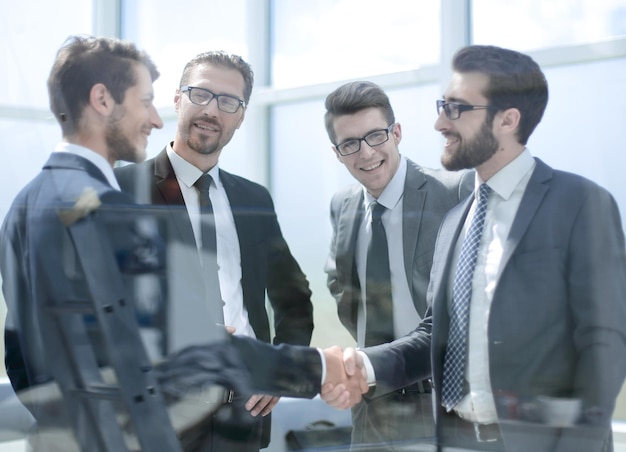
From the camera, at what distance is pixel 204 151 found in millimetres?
1458

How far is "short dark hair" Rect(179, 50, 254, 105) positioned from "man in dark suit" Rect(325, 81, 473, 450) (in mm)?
160

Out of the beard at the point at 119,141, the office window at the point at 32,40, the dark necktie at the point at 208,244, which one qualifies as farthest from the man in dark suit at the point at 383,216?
the office window at the point at 32,40

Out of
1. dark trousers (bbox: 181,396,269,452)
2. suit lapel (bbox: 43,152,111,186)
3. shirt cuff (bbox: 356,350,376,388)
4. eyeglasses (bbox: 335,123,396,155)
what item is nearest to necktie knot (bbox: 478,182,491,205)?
eyeglasses (bbox: 335,123,396,155)

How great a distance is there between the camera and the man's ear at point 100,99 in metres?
1.41

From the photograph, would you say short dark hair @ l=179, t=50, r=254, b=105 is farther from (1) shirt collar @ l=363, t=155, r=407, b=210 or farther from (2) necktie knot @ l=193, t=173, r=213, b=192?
(1) shirt collar @ l=363, t=155, r=407, b=210

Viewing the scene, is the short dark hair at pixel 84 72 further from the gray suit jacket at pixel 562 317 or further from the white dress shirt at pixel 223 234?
the gray suit jacket at pixel 562 317

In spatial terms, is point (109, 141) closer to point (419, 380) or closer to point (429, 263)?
point (429, 263)

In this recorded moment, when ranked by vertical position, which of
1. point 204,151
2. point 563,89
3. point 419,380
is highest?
point 563,89

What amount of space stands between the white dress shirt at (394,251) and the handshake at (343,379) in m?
0.06

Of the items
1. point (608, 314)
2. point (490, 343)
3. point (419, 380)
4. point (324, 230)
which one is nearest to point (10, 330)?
point (324, 230)

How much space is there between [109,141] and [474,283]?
0.76 m

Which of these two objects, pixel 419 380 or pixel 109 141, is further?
pixel 419 380

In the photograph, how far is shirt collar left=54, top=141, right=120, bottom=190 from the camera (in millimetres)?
1386

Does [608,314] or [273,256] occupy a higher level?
[273,256]
